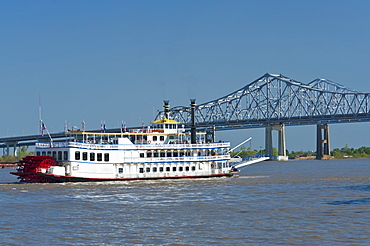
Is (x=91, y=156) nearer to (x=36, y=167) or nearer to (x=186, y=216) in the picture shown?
(x=36, y=167)

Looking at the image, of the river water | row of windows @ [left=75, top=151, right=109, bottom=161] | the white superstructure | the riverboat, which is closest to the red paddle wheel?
the riverboat

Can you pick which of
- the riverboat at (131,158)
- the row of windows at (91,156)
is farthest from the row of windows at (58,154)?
the row of windows at (91,156)

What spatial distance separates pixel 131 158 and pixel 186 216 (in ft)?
77.2

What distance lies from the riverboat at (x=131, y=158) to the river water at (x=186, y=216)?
490 cm

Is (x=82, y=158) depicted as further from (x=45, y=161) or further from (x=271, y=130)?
(x=271, y=130)

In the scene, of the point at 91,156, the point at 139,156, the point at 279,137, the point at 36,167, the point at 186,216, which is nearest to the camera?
the point at 186,216

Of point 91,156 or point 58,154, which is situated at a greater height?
point 58,154

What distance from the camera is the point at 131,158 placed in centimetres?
5128

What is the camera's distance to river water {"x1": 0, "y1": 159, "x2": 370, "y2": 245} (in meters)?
22.5

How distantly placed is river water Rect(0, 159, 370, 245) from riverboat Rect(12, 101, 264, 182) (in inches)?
193

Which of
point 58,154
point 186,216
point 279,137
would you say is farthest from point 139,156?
point 279,137

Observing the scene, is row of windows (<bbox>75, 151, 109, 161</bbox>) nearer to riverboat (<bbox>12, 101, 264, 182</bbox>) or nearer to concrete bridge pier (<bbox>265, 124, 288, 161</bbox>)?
riverboat (<bbox>12, 101, 264, 182</bbox>)

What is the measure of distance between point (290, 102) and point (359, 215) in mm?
144555

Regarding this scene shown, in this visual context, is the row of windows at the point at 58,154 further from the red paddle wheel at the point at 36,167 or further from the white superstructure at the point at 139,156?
the red paddle wheel at the point at 36,167
